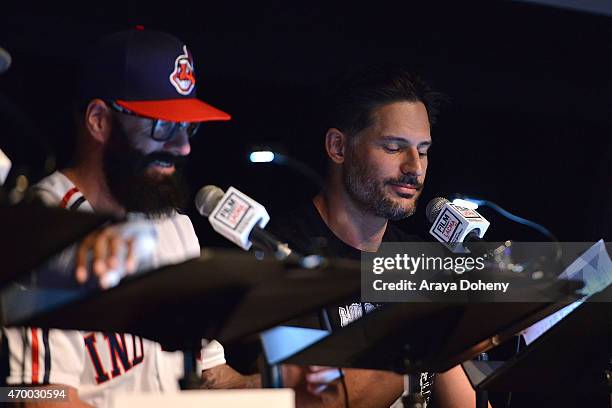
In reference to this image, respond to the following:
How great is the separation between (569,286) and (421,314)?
33cm

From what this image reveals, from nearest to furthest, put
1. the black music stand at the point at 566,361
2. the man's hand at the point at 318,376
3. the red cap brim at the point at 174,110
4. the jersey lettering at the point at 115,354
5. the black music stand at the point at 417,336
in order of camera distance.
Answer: the black music stand at the point at 417,336 < the black music stand at the point at 566,361 < the man's hand at the point at 318,376 < the jersey lettering at the point at 115,354 < the red cap brim at the point at 174,110

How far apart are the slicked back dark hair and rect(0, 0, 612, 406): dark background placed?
16 centimetres

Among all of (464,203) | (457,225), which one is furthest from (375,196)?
(457,225)

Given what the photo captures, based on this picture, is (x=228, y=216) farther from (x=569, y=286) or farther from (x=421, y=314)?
(x=569, y=286)

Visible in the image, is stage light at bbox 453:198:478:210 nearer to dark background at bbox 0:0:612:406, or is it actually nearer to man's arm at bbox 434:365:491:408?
man's arm at bbox 434:365:491:408

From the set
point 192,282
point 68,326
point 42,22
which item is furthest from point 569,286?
point 42,22

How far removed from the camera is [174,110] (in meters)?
2.67

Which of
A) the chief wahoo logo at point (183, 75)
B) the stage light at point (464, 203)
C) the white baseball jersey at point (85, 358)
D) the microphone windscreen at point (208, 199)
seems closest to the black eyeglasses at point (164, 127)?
the chief wahoo logo at point (183, 75)

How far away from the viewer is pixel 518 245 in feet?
9.86

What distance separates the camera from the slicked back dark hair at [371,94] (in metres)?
3.39

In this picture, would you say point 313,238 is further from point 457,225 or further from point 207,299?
point 207,299

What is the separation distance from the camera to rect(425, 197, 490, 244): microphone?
2672 mm

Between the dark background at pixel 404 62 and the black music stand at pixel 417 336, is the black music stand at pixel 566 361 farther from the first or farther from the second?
the dark background at pixel 404 62

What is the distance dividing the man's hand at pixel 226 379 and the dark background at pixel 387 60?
841 mm
